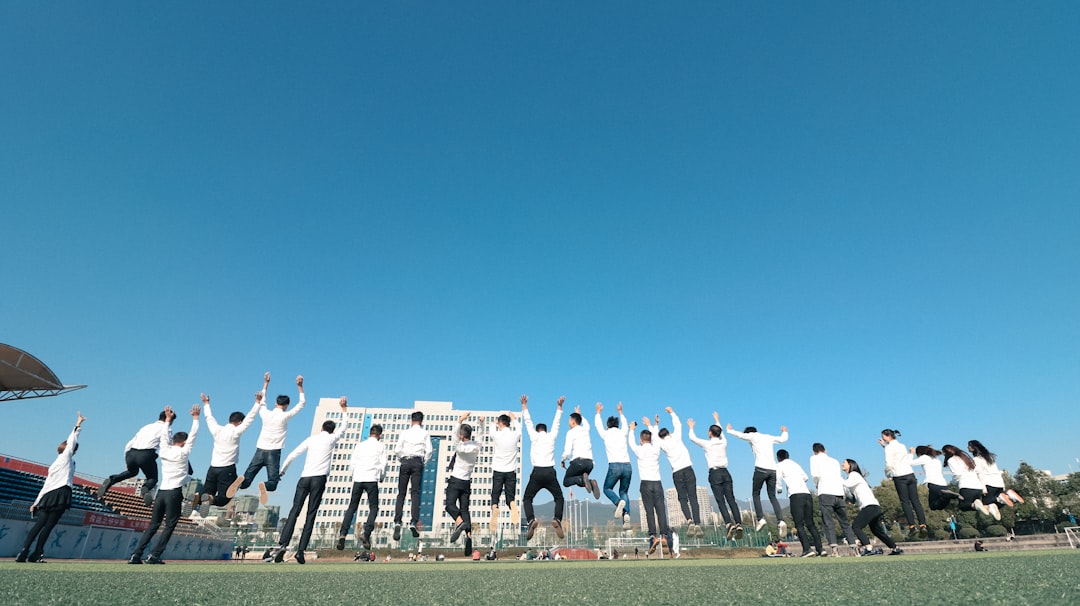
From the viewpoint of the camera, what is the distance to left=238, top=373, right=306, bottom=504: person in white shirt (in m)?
9.27

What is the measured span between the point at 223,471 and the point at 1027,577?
10893 mm

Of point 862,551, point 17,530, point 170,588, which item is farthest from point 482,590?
point 17,530

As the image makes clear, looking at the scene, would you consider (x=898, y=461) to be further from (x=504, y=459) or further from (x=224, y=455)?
(x=224, y=455)

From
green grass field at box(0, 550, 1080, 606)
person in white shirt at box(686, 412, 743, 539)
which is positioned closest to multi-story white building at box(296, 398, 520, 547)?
person in white shirt at box(686, 412, 743, 539)

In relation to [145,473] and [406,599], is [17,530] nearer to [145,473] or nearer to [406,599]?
[145,473]

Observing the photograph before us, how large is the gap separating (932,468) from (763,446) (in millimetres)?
3248

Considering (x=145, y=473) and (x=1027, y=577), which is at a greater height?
(x=145, y=473)

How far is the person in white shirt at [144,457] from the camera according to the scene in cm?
905

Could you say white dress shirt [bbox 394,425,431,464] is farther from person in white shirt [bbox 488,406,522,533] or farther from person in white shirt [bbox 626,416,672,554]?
person in white shirt [bbox 626,416,672,554]

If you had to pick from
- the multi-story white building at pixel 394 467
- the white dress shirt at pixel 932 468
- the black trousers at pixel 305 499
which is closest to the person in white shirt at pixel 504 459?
the black trousers at pixel 305 499

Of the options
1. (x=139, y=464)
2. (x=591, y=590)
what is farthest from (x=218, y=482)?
(x=591, y=590)

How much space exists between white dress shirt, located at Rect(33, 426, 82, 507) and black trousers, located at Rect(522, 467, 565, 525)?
8.02 meters

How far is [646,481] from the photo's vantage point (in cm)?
→ 1059

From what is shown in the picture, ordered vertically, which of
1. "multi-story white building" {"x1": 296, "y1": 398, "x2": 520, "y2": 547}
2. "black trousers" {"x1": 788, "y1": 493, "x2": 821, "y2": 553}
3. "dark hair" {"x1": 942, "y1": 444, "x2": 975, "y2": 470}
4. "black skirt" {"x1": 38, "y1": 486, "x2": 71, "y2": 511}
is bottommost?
"black trousers" {"x1": 788, "y1": 493, "x2": 821, "y2": 553}
